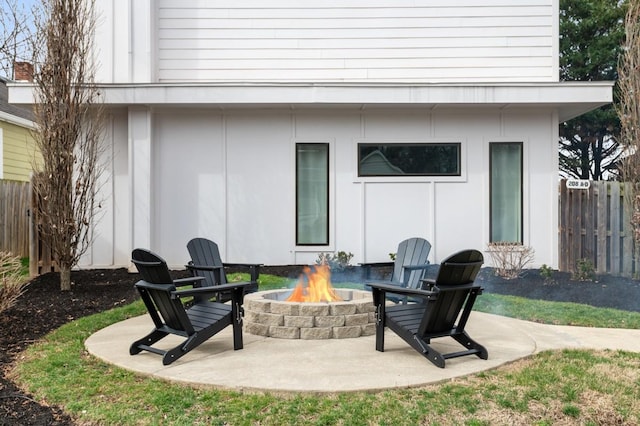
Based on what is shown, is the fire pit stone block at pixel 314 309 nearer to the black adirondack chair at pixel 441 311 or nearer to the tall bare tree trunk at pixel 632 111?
the black adirondack chair at pixel 441 311

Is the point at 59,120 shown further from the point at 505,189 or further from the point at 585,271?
the point at 585,271

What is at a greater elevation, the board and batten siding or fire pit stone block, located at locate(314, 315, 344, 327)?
the board and batten siding

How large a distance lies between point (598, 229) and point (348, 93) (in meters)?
4.93

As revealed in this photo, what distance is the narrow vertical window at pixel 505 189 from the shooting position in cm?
999

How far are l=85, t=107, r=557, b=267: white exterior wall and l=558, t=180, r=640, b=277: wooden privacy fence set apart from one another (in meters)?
0.30

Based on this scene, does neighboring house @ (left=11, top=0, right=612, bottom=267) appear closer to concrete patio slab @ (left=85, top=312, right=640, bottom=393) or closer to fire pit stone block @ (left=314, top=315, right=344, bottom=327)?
concrete patio slab @ (left=85, top=312, right=640, bottom=393)

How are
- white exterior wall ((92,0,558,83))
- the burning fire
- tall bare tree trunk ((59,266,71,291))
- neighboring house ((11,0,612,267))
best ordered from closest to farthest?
1. the burning fire
2. tall bare tree trunk ((59,266,71,291))
3. neighboring house ((11,0,612,267))
4. white exterior wall ((92,0,558,83))

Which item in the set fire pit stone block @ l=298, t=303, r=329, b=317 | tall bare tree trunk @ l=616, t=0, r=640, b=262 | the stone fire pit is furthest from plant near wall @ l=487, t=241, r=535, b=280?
fire pit stone block @ l=298, t=303, r=329, b=317

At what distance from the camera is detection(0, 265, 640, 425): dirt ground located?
12.6 feet

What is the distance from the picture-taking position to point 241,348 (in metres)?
4.78

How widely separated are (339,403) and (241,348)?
1517mm

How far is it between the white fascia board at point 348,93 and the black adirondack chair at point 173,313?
205 inches

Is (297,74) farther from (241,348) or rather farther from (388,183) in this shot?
(241,348)

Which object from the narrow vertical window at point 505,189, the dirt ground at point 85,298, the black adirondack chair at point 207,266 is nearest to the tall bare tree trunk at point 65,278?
the dirt ground at point 85,298
